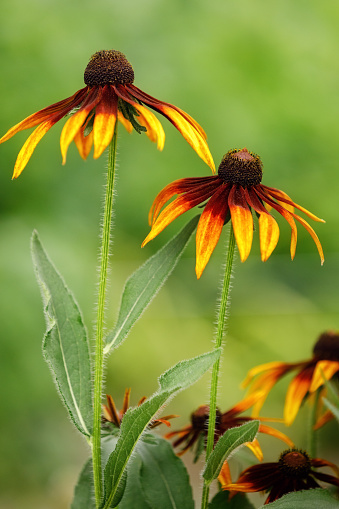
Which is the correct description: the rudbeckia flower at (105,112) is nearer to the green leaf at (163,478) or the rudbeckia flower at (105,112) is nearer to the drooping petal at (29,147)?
the drooping petal at (29,147)

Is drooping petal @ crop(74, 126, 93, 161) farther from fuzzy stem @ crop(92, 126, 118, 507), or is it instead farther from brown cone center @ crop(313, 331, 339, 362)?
brown cone center @ crop(313, 331, 339, 362)

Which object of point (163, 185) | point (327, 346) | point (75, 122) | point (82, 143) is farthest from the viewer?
point (163, 185)

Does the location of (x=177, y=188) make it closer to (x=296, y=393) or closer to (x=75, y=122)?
(x=75, y=122)

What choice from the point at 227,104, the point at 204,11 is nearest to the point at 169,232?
the point at 227,104

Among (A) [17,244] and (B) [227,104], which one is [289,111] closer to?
(B) [227,104]

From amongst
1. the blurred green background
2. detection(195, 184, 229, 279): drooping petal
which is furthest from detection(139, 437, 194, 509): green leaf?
the blurred green background

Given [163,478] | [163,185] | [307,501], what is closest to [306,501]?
[307,501]
